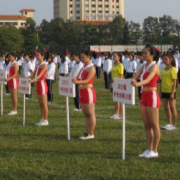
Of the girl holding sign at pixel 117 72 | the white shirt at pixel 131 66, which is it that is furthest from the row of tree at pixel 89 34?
the girl holding sign at pixel 117 72

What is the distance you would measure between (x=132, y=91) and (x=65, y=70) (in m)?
16.6

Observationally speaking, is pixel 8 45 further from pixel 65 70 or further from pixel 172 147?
pixel 172 147

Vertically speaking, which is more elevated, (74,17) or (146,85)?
(74,17)

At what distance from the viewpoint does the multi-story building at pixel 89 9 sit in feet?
535

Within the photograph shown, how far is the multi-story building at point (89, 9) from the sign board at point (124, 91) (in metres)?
155

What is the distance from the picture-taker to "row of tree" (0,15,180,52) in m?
82.0

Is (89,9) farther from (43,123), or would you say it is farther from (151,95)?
(151,95)

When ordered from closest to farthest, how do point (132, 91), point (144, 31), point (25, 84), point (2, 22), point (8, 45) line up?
point (132, 91) < point (25, 84) < point (8, 45) < point (144, 31) < point (2, 22)

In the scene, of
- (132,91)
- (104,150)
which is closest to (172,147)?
(104,150)

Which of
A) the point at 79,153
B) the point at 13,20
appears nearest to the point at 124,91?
the point at 79,153

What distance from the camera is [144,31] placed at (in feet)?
319

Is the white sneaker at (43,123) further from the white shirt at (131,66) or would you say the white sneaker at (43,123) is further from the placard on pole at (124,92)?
the white shirt at (131,66)

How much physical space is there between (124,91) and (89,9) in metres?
160

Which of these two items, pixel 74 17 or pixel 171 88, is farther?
pixel 74 17
